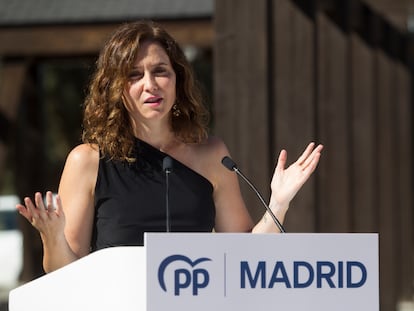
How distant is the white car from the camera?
14.2 meters

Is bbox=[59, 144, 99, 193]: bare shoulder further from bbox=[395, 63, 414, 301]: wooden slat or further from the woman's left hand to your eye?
bbox=[395, 63, 414, 301]: wooden slat

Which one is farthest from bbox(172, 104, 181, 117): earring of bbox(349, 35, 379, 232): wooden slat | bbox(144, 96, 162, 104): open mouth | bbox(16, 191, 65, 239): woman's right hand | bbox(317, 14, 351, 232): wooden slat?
bbox(349, 35, 379, 232): wooden slat

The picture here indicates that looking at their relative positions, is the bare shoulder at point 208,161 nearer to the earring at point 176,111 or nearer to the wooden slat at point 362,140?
the earring at point 176,111

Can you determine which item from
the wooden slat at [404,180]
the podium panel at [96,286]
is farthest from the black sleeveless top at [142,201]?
the wooden slat at [404,180]

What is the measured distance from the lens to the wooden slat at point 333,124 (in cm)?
720

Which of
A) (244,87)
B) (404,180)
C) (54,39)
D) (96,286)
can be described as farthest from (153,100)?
(404,180)

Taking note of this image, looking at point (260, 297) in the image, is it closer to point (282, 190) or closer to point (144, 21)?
point (282, 190)

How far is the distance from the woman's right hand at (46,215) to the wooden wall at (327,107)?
8.89 ft

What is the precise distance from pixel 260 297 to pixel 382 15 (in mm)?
7259

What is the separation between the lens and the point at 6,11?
9.81m

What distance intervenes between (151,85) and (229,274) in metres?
0.80

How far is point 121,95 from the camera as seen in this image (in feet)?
10.7

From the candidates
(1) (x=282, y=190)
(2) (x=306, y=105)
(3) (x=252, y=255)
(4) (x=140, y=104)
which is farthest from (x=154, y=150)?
(2) (x=306, y=105)

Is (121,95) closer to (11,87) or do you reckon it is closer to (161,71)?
(161,71)
